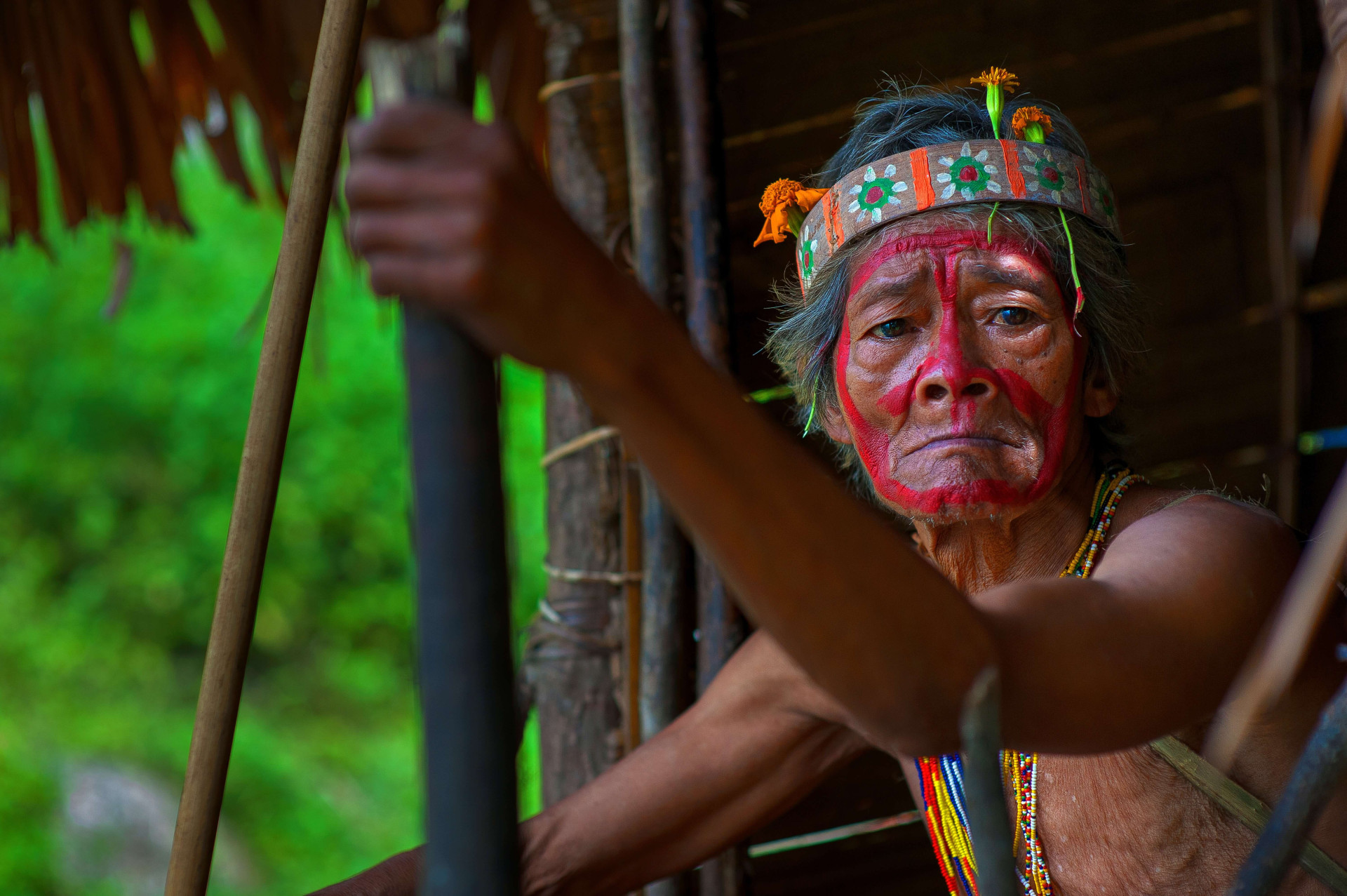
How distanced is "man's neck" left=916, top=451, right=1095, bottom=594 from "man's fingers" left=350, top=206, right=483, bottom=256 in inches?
44.5

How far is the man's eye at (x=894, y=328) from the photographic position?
172 centimetres

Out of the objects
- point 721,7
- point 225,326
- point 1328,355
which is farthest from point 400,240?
point 225,326

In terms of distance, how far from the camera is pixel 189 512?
333 inches

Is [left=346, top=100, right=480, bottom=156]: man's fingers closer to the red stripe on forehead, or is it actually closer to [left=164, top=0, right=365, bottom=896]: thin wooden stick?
[left=164, top=0, right=365, bottom=896]: thin wooden stick

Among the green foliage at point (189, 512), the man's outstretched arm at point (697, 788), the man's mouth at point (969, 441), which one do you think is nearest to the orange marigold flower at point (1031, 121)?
the man's mouth at point (969, 441)

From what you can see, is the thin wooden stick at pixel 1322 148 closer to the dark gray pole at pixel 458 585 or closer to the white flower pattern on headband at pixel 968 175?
the dark gray pole at pixel 458 585

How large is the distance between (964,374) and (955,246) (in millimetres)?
191

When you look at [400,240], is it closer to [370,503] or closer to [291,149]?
[291,149]

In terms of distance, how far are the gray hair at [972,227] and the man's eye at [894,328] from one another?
4.6 inches

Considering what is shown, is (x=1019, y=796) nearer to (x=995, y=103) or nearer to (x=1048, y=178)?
(x=1048, y=178)

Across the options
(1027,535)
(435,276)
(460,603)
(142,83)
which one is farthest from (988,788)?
(142,83)

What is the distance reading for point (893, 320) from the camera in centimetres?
172

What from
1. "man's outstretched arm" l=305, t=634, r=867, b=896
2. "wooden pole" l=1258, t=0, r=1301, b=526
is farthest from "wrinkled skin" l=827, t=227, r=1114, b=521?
"wooden pole" l=1258, t=0, r=1301, b=526

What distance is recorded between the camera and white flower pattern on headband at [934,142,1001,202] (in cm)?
170
